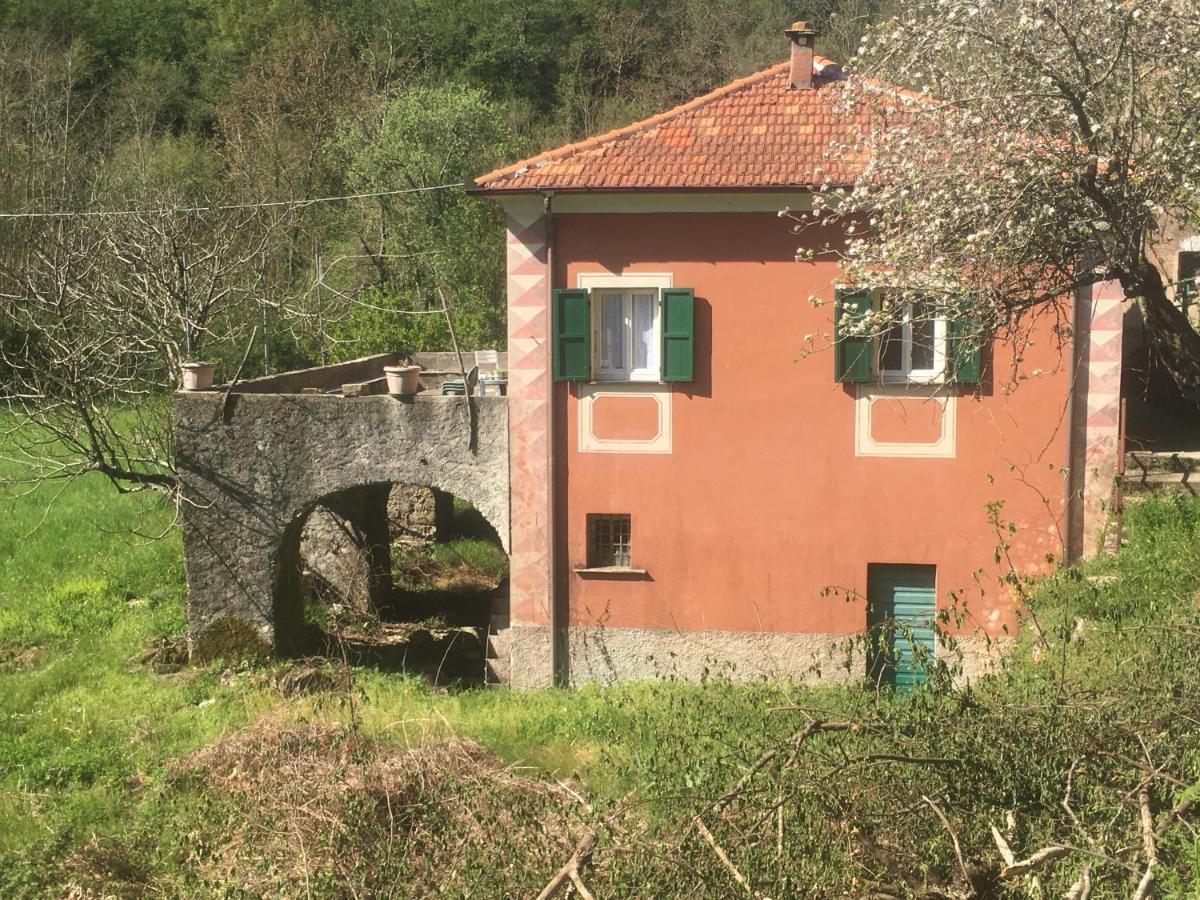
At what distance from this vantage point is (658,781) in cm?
784

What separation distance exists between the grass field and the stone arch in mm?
1979

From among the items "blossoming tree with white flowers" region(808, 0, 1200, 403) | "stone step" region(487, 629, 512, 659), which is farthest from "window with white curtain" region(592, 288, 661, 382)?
"blossoming tree with white flowers" region(808, 0, 1200, 403)

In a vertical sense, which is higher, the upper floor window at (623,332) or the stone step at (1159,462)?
the upper floor window at (623,332)

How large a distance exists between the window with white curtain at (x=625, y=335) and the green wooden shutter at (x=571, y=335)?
0.28 m

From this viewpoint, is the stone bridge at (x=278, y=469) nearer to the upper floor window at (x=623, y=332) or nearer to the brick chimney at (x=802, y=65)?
the upper floor window at (x=623, y=332)

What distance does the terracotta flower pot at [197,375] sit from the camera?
15.5 m

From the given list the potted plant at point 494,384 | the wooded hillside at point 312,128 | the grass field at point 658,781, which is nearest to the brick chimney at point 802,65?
the potted plant at point 494,384

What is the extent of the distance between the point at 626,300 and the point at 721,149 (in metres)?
2.00

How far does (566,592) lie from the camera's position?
15.3m

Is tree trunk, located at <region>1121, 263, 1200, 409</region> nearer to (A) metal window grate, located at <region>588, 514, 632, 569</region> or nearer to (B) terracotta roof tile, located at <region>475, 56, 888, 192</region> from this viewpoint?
(B) terracotta roof tile, located at <region>475, 56, 888, 192</region>

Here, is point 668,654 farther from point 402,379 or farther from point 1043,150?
point 1043,150

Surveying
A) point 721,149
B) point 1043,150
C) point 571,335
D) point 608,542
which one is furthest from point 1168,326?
point 608,542

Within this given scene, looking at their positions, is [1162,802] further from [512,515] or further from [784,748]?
[512,515]

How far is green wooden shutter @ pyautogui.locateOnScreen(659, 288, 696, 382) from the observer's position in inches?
567
